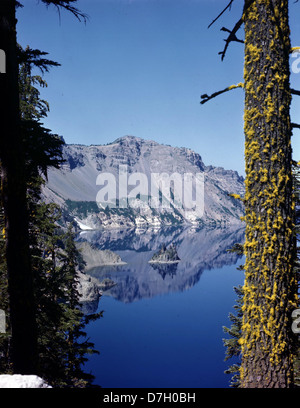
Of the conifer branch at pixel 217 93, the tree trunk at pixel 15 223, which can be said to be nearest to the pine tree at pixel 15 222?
the tree trunk at pixel 15 223

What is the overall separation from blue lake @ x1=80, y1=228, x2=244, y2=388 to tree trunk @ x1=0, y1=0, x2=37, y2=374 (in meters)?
25.5

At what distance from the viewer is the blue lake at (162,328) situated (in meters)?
46.5

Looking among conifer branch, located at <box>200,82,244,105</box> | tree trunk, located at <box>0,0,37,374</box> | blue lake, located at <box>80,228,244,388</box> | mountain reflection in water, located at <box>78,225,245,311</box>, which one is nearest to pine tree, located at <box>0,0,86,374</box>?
tree trunk, located at <box>0,0,37,374</box>

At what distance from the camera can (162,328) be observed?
6350 cm

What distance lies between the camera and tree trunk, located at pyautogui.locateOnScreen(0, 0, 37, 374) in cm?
557

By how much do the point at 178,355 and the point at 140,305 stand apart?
1099 inches

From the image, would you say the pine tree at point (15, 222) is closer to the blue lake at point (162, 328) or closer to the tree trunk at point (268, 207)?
the tree trunk at point (268, 207)

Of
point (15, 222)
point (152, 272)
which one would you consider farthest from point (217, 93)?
point (152, 272)

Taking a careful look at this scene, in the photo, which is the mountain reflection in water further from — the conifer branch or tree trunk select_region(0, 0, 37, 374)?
the conifer branch

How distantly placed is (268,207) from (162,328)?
6476cm

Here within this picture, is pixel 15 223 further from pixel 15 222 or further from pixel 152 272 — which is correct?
pixel 152 272

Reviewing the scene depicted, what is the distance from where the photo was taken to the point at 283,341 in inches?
164
